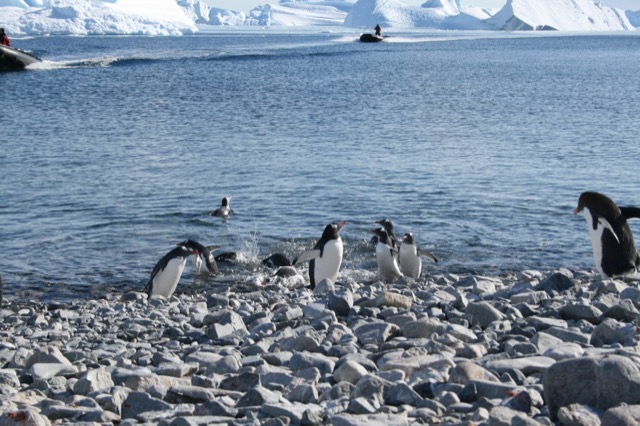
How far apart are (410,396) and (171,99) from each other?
29408 millimetres

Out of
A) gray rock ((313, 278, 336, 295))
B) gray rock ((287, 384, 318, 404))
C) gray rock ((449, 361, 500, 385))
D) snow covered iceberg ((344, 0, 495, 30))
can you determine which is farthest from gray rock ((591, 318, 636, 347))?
snow covered iceberg ((344, 0, 495, 30))

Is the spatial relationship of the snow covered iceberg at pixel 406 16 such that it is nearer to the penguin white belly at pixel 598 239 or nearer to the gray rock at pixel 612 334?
the penguin white belly at pixel 598 239

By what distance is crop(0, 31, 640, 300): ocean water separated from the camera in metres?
12.0

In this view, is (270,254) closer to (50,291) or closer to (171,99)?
(50,291)

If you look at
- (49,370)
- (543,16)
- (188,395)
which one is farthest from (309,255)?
(543,16)

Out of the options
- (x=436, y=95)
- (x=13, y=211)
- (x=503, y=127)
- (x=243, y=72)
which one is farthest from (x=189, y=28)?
(x=13, y=211)

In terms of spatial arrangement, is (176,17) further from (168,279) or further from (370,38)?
(168,279)

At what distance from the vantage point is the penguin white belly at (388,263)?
405 inches

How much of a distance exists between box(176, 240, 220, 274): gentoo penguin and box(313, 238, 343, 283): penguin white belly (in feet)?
4.74

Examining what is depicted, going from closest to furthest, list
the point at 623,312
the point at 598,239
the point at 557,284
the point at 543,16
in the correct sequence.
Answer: the point at 623,312 < the point at 557,284 < the point at 598,239 < the point at 543,16

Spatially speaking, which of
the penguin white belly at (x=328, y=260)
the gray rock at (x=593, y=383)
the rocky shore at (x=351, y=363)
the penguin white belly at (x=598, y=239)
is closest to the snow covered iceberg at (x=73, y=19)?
the penguin white belly at (x=328, y=260)

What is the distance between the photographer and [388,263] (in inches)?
405

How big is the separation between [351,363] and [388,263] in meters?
5.66

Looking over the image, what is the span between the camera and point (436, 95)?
34781 millimetres
